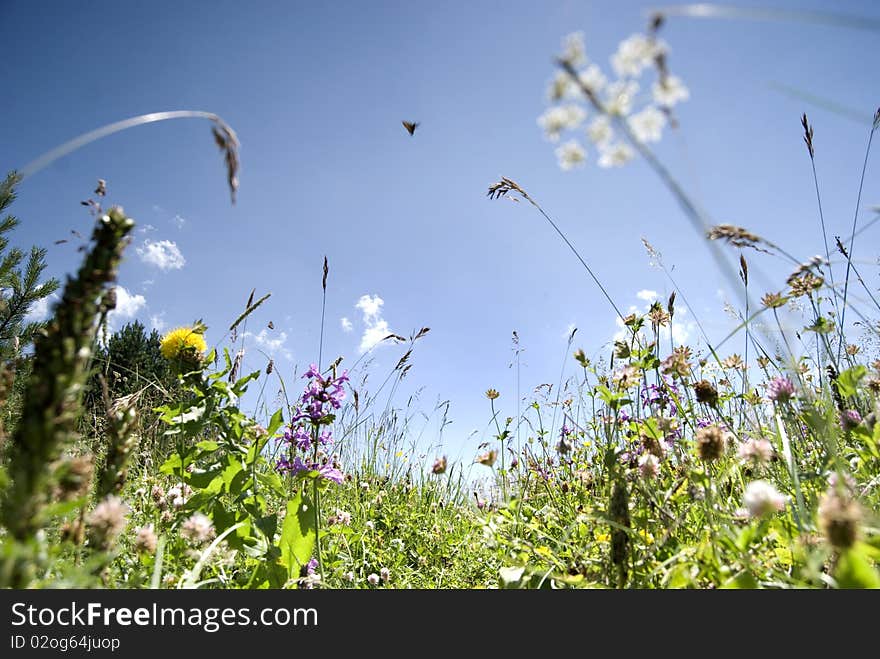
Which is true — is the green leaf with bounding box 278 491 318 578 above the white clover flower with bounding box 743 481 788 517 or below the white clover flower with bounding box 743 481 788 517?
above

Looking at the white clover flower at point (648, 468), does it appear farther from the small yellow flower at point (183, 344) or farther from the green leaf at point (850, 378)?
the small yellow flower at point (183, 344)

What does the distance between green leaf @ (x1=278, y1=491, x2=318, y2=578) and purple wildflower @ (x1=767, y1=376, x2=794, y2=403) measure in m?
1.82

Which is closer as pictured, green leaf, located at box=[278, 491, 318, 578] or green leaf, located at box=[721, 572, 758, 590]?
green leaf, located at box=[721, 572, 758, 590]

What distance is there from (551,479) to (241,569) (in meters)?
2.12

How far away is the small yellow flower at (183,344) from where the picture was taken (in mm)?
2402

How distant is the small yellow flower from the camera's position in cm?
240

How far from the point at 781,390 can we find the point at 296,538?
6.34 ft

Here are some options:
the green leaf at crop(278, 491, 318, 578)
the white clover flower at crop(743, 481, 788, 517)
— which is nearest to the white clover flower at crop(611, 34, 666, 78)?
the white clover flower at crop(743, 481, 788, 517)

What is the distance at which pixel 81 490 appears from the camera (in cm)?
104

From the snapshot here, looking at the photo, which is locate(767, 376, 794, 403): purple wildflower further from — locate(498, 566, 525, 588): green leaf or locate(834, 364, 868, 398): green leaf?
locate(498, 566, 525, 588): green leaf

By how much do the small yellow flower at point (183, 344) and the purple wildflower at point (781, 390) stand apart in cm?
255

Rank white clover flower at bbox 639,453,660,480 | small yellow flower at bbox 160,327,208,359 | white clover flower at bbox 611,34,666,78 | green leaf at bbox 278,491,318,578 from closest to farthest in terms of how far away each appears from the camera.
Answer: white clover flower at bbox 611,34,666,78
white clover flower at bbox 639,453,660,480
green leaf at bbox 278,491,318,578
small yellow flower at bbox 160,327,208,359

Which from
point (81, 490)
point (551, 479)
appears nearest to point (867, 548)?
point (81, 490)

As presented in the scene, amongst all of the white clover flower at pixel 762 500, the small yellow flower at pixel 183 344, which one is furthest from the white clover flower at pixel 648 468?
the small yellow flower at pixel 183 344
